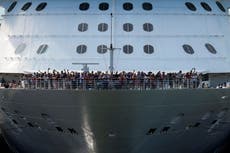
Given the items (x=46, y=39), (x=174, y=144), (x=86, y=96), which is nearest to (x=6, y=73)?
(x=46, y=39)

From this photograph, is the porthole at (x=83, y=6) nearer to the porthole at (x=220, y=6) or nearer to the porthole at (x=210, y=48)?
the porthole at (x=210, y=48)

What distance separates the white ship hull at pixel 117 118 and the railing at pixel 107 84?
30 cm

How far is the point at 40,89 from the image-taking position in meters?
22.7

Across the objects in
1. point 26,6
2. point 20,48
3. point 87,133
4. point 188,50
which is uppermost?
point 26,6

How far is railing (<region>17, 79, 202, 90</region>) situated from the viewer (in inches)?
863

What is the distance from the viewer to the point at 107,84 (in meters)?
21.9

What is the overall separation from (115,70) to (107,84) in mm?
2884

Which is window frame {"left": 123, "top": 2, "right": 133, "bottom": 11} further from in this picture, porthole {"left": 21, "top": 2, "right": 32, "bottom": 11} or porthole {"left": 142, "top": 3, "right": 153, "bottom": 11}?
porthole {"left": 21, "top": 2, "right": 32, "bottom": 11}

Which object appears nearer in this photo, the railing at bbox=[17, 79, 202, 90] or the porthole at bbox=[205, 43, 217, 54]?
the railing at bbox=[17, 79, 202, 90]

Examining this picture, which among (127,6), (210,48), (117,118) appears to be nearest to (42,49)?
(127,6)

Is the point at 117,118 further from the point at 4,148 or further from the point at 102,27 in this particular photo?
the point at 4,148

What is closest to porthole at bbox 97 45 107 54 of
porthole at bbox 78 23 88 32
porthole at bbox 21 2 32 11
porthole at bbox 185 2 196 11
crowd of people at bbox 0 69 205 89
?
porthole at bbox 78 23 88 32

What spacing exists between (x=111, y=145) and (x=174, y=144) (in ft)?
9.08

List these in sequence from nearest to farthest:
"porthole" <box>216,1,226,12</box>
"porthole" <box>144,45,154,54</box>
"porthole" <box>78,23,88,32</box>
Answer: "porthole" <box>144,45,154,54</box> → "porthole" <box>78,23,88,32</box> → "porthole" <box>216,1,226,12</box>
